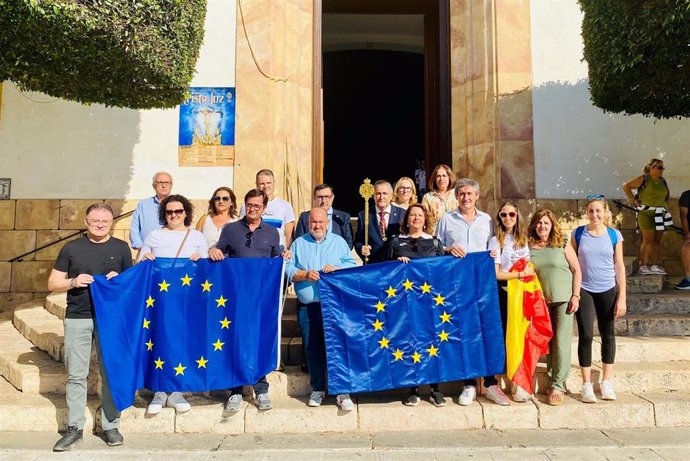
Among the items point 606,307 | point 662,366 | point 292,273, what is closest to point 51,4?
point 292,273

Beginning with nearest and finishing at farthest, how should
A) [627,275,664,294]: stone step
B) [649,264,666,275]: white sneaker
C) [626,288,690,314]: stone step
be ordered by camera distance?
[626,288,690,314]: stone step, [627,275,664,294]: stone step, [649,264,666,275]: white sneaker

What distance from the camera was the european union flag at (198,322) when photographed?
406cm

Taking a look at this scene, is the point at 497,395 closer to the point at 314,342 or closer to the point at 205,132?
the point at 314,342

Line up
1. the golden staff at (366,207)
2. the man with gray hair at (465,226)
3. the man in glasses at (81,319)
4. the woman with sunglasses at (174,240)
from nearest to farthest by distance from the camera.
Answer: the man in glasses at (81,319)
the woman with sunglasses at (174,240)
the man with gray hair at (465,226)
the golden staff at (366,207)

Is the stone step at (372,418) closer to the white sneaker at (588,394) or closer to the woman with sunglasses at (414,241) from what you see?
the white sneaker at (588,394)

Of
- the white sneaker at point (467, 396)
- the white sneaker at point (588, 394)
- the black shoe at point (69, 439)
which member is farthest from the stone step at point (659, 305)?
the black shoe at point (69, 439)

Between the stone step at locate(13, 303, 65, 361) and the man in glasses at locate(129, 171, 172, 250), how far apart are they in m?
1.22

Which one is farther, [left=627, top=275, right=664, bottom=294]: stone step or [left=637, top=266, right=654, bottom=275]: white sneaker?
[left=637, top=266, right=654, bottom=275]: white sneaker

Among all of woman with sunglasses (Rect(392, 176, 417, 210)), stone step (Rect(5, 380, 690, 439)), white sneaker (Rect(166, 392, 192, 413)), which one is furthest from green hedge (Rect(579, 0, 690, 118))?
white sneaker (Rect(166, 392, 192, 413))

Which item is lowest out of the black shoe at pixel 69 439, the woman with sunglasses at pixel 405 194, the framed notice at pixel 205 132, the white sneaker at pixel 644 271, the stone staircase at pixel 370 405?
the black shoe at pixel 69 439

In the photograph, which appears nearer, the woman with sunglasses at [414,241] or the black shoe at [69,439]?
the black shoe at [69,439]

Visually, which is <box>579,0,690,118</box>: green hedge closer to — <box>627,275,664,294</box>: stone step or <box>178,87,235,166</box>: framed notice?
<box>627,275,664,294</box>: stone step

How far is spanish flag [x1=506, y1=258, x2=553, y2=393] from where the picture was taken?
13.6 feet

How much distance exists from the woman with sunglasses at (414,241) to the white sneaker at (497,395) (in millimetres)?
414
